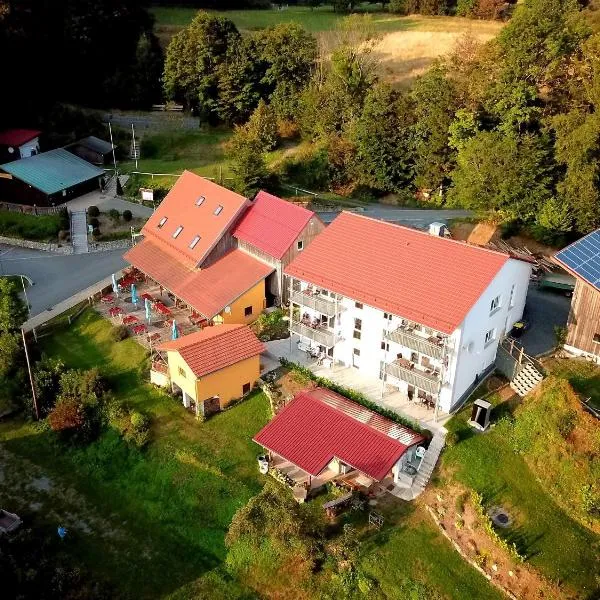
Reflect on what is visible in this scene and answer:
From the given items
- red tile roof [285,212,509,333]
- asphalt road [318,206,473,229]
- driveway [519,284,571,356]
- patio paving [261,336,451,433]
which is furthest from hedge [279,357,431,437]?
asphalt road [318,206,473,229]

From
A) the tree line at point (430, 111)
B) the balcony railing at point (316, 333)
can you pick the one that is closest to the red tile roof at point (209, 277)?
the balcony railing at point (316, 333)

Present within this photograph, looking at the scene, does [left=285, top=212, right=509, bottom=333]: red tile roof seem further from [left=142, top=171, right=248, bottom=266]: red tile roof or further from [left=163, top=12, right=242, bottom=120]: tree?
[left=163, top=12, right=242, bottom=120]: tree

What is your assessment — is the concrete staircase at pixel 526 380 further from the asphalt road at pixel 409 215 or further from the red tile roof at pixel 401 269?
the asphalt road at pixel 409 215

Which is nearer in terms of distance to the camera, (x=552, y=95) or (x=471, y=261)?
(x=471, y=261)

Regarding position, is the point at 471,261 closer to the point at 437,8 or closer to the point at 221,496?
the point at 221,496

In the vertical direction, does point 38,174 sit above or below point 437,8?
below

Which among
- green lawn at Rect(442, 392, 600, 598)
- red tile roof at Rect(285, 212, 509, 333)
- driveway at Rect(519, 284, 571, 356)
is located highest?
red tile roof at Rect(285, 212, 509, 333)

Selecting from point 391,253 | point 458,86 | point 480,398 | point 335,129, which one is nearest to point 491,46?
point 458,86

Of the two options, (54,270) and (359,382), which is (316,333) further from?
(54,270)
